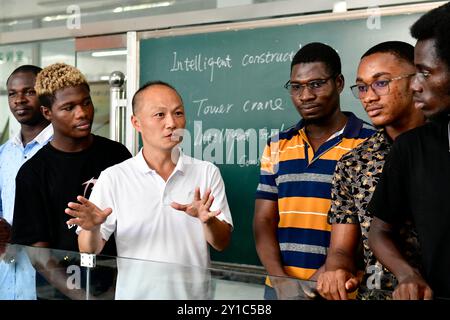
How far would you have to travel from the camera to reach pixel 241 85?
3553 millimetres

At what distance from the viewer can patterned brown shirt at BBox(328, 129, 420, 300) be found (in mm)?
1902

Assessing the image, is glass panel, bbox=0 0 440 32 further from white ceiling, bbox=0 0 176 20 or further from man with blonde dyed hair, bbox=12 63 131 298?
man with blonde dyed hair, bbox=12 63 131 298

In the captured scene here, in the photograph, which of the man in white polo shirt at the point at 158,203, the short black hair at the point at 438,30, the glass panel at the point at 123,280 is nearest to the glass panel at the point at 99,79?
the man in white polo shirt at the point at 158,203

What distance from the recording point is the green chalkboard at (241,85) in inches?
128

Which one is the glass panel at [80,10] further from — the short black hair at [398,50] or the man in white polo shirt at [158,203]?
the short black hair at [398,50]

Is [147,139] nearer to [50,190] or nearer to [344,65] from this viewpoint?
[50,190]

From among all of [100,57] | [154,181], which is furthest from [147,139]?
[100,57]

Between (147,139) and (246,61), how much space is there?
3.70ft

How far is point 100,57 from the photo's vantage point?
4.15 meters

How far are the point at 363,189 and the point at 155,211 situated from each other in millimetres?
789

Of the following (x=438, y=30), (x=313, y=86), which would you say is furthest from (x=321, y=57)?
(x=438, y=30)

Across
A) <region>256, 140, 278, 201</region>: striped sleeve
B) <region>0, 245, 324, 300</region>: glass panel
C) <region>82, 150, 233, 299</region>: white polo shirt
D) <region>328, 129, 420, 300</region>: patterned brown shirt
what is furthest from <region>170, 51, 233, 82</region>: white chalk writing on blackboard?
<region>0, 245, 324, 300</region>: glass panel

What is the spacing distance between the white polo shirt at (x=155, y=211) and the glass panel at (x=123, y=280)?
386 millimetres

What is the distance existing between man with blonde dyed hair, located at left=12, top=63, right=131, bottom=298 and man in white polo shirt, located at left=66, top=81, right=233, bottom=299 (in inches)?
14.0
